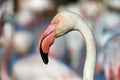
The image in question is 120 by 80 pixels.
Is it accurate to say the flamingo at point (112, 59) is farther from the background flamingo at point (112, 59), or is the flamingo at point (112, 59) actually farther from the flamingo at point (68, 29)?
the flamingo at point (68, 29)

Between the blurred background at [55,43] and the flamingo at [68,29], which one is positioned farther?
the blurred background at [55,43]

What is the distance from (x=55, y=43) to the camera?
8.85 m

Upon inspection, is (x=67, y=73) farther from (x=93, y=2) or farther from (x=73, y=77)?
(x=93, y=2)

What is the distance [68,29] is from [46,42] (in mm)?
193

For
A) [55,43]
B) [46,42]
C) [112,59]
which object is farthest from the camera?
[55,43]

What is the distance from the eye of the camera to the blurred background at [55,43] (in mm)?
6383

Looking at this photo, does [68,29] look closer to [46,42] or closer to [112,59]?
[46,42]

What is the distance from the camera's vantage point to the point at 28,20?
43.4 feet

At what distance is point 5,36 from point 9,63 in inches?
16.0

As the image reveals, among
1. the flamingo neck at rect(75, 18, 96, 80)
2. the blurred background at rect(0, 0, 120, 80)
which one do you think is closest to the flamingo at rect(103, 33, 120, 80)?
the blurred background at rect(0, 0, 120, 80)

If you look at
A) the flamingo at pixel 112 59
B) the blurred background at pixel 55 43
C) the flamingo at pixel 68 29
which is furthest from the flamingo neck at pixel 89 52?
the blurred background at pixel 55 43

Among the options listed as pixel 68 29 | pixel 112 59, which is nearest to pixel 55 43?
pixel 112 59

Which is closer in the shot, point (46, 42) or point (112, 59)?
point (46, 42)

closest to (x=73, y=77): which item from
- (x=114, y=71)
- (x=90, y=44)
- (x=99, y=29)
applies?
(x=114, y=71)
